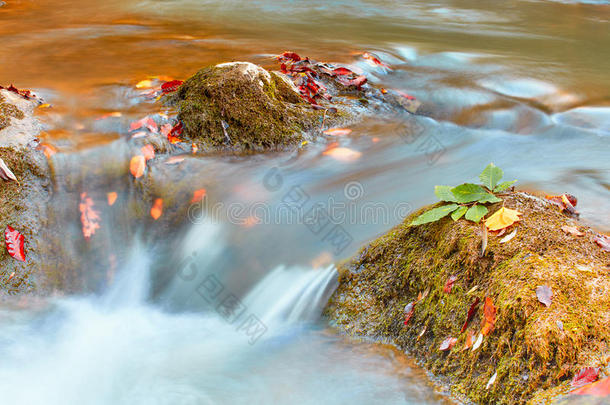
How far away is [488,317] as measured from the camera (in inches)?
91.5

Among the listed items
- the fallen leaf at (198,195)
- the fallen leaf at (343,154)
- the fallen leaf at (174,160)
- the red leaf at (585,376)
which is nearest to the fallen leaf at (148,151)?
the fallen leaf at (174,160)

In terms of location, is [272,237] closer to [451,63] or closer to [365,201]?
[365,201]

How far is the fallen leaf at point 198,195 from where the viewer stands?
4.08m

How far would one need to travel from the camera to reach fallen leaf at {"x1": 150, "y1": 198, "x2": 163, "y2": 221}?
13.1 ft

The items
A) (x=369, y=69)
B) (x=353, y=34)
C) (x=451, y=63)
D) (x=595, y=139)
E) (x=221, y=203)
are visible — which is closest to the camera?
(x=221, y=203)

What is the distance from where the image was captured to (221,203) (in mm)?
4078

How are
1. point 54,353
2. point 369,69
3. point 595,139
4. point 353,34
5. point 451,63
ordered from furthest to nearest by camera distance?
point 353,34 → point 451,63 → point 369,69 → point 595,139 → point 54,353

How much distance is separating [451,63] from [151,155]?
5444 mm

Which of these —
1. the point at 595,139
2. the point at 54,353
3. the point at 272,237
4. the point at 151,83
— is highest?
the point at 151,83

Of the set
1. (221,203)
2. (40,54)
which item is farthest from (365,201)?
(40,54)

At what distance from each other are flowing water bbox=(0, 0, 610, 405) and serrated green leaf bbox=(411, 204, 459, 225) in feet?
2.56

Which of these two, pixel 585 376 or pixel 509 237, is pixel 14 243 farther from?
pixel 585 376

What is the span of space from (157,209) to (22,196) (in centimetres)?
108

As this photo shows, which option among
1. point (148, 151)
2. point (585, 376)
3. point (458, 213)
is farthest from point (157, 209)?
point (585, 376)
